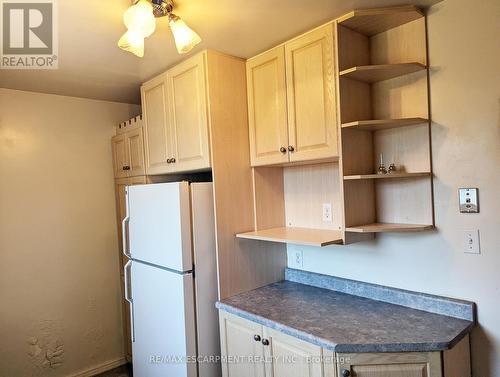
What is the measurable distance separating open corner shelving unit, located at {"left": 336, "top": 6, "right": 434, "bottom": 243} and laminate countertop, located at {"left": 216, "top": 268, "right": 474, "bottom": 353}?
37 centimetres

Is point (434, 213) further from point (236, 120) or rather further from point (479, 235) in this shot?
point (236, 120)

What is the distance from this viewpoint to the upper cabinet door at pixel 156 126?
2.31 metres

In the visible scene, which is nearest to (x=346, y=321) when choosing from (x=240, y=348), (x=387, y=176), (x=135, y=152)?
(x=240, y=348)

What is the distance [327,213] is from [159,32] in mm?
1369

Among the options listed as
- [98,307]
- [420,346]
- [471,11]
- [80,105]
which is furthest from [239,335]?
[80,105]

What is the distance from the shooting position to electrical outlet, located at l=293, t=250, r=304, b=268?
2.25 metres

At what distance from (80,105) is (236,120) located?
61.3 inches

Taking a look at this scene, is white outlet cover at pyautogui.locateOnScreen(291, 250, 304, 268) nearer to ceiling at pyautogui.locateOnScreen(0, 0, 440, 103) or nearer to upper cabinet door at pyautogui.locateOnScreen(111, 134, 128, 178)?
ceiling at pyautogui.locateOnScreen(0, 0, 440, 103)

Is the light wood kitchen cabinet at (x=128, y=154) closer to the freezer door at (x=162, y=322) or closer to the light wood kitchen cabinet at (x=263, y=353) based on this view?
the freezer door at (x=162, y=322)

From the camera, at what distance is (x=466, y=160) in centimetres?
154

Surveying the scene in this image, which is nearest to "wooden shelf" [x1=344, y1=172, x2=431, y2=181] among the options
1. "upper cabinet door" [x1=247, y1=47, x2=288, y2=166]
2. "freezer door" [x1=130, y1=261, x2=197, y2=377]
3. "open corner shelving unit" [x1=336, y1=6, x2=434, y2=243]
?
"open corner shelving unit" [x1=336, y1=6, x2=434, y2=243]

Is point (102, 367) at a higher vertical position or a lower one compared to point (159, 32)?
lower

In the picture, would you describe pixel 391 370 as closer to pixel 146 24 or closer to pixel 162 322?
pixel 162 322

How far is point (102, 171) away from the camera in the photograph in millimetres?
2959
